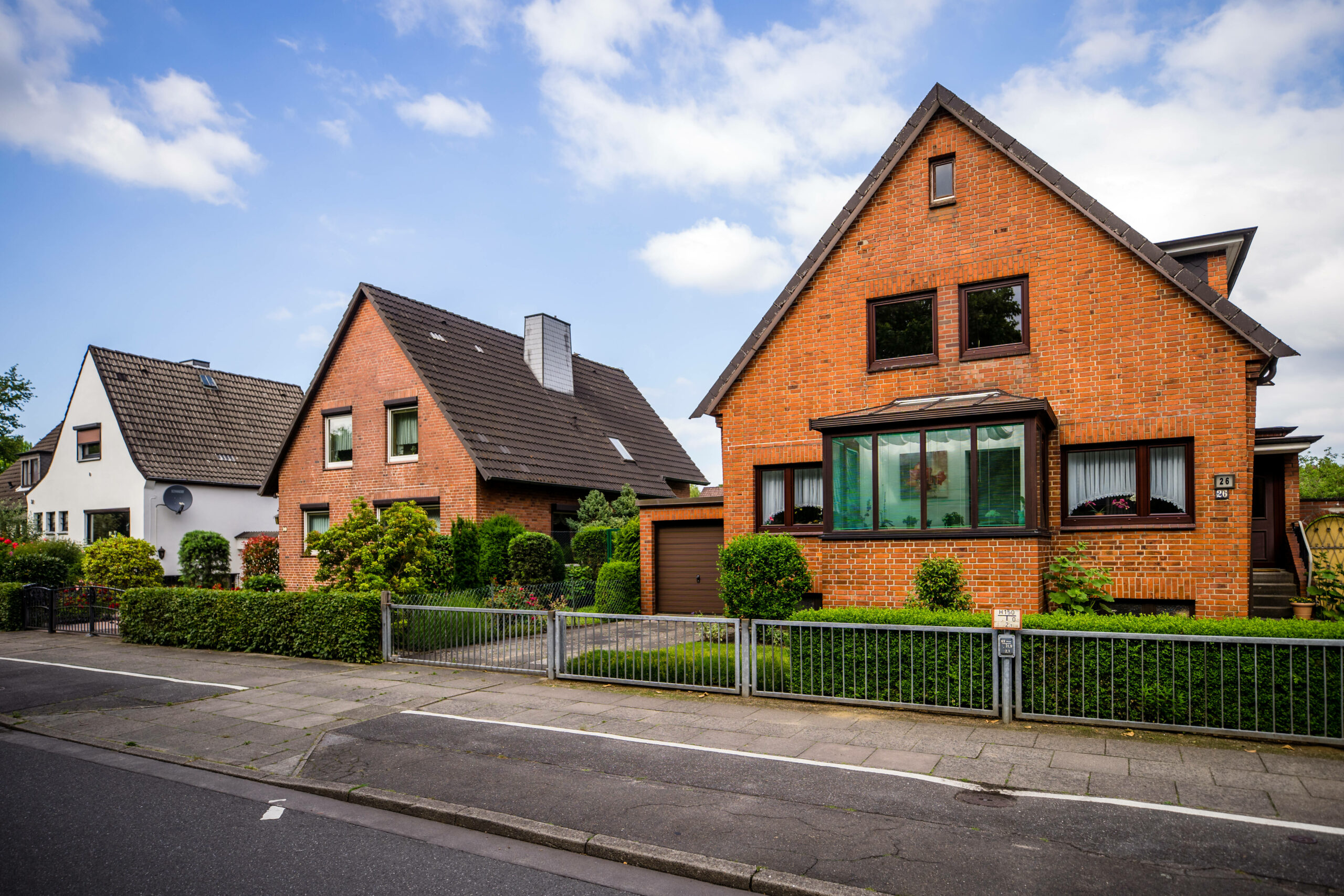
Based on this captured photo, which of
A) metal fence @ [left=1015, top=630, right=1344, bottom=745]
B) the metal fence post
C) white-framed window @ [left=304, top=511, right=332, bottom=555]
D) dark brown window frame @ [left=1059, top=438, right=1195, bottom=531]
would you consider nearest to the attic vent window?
white-framed window @ [left=304, top=511, right=332, bottom=555]


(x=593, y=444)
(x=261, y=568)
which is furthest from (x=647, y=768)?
(x=261, y=568)

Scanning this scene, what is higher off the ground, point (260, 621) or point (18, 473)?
point (18, 473)

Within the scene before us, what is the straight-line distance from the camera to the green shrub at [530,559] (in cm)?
1961

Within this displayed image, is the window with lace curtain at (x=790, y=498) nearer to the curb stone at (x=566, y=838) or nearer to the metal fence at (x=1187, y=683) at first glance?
the metal fence at (x=1187, y=683)

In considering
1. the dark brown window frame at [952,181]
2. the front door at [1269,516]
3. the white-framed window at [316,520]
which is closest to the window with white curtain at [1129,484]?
the dark brown window frame at [952,181]

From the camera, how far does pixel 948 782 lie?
23.1 feet

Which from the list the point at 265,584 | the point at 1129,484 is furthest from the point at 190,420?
the point at 1129,484

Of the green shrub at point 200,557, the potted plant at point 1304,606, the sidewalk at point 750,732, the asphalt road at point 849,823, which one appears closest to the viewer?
the asphalt road at point 849,823

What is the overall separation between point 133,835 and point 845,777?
559 cm

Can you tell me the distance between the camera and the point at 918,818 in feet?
20.4

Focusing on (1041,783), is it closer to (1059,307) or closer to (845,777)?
(845,777)

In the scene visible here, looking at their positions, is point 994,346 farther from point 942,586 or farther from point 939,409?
point 942,586

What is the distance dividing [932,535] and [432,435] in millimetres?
13541

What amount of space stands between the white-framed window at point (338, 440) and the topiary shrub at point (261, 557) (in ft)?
11.8
